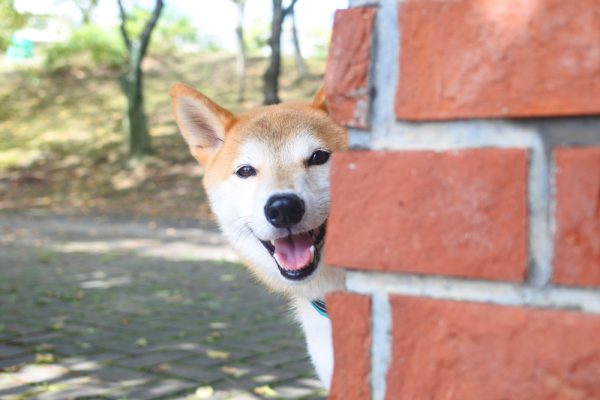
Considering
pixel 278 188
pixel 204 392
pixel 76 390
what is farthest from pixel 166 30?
pixel 278 188

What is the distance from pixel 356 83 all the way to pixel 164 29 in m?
31.5

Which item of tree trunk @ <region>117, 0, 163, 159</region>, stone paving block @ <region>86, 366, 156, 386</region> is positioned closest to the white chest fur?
stone paving block @ <region>86, 366, 156, 386</region>

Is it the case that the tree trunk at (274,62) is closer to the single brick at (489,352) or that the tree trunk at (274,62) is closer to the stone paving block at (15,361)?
the stone paving block at (15,361)

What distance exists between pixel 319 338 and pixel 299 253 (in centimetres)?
33

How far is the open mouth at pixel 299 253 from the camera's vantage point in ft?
9.13

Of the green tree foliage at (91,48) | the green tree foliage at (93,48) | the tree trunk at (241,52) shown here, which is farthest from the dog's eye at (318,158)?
the green tree foliage at (91,48)

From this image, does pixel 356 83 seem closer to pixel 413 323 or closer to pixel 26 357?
pixel 413 323

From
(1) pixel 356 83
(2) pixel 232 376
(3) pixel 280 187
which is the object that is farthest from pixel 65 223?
(1) pixel 356 83

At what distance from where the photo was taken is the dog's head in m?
2.83

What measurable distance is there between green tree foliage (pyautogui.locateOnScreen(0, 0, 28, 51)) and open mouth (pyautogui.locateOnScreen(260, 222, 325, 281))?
19.1 m

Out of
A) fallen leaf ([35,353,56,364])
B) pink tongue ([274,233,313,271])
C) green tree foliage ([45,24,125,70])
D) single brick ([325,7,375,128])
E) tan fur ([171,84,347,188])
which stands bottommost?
fallen leaf ([35,353,56,364])

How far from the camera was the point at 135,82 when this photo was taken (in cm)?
A: 1875

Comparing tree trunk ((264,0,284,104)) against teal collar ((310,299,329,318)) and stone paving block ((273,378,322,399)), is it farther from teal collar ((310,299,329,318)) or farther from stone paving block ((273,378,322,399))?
teal collar ((310,299,329,318))

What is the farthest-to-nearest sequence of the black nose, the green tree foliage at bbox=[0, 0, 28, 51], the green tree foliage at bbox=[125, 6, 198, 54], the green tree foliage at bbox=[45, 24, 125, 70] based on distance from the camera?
the green tree foliage at bbox=[125, 6, 198, 54], the green tree foliage at bbox=[45, 24, 125, 70], the green tree foliage at bbox=[0, 0, 28, 51], the black nose
